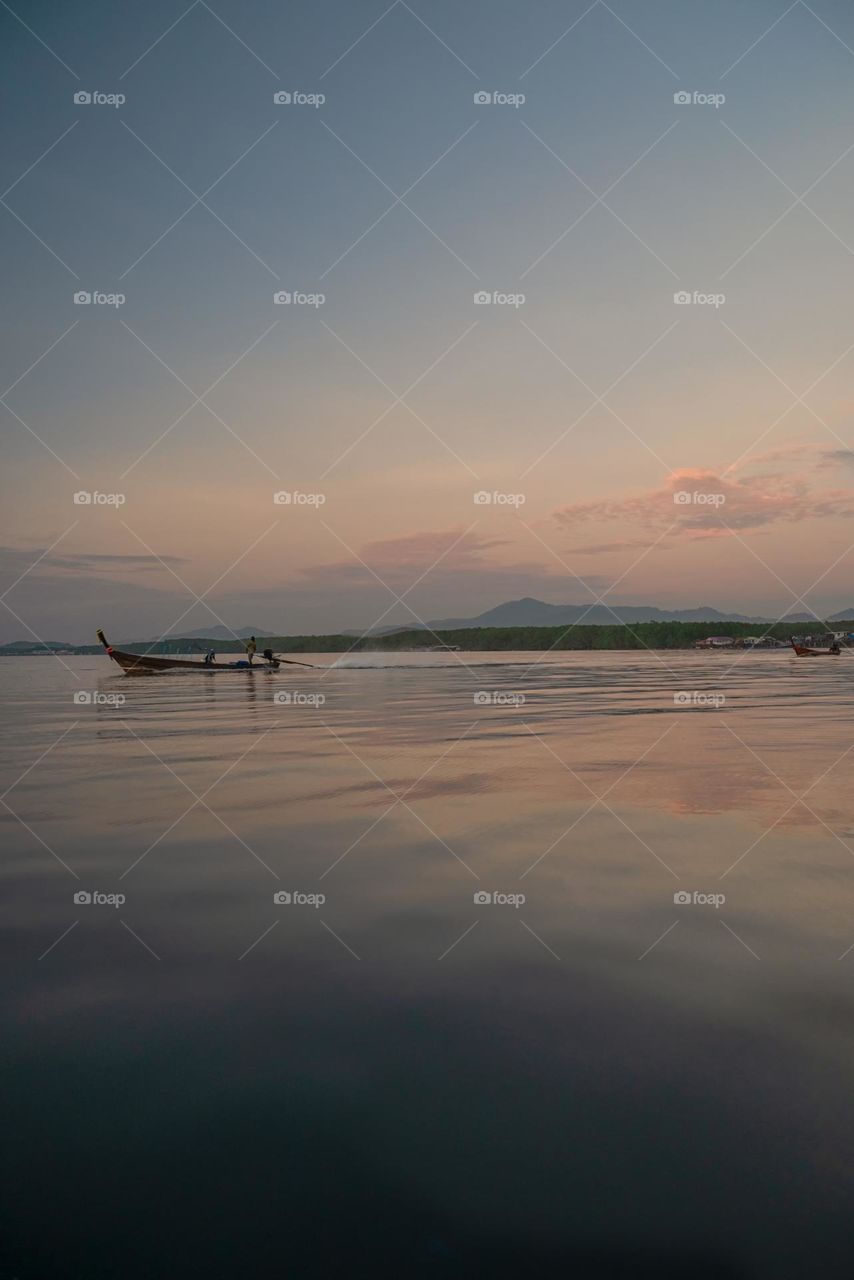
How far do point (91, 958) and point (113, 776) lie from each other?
9302 millimetres

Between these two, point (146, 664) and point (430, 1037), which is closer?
point (430, 1037)

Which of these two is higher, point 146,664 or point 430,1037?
point 146,664

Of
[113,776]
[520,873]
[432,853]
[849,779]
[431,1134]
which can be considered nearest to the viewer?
[431,1134]

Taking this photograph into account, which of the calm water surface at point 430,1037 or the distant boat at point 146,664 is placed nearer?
the calm water surface at point 430,1037

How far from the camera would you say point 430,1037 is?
5000 mm

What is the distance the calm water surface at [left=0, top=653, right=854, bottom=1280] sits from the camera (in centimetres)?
345

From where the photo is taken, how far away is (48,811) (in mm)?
12039

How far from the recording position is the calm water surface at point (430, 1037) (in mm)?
3449

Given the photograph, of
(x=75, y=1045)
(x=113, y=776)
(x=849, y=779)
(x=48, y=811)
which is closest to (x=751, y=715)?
(x=849, y=779)

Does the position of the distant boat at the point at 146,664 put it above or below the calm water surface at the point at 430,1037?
above

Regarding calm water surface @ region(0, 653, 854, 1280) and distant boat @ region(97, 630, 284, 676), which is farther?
distant boat @ region(97, 630, 284, 676)

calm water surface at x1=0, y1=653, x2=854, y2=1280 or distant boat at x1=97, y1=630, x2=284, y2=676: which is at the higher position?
distant boat at x1=97, y1=630, x2=284, y2=676

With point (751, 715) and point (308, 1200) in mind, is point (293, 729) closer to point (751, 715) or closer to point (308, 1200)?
point (751, 715)

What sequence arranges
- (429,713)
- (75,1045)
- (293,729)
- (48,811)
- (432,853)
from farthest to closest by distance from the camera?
(429,713)
(293,729)
(48,811)
(432,853)
(75,1045)
